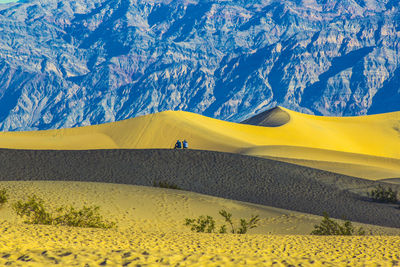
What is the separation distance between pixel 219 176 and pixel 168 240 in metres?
15.4

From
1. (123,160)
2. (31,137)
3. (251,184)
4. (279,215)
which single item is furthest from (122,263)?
(31,137)

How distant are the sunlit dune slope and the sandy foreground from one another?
66.2ft

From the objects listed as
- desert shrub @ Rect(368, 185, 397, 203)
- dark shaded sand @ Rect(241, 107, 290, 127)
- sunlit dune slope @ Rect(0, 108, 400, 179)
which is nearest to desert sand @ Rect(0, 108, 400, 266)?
sunlit dune slope @ Rect(0, 108, 400, 179)

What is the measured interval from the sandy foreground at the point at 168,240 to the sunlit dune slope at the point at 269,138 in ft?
66.2

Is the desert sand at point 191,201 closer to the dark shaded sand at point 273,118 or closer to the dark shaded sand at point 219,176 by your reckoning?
the dark shaded sand at point 219,176

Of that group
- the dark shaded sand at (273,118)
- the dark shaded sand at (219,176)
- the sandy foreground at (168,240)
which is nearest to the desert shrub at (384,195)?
the dark shaded sand at (219,176)

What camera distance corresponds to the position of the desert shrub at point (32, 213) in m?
16.3

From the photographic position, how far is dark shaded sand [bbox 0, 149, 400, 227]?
969 inches

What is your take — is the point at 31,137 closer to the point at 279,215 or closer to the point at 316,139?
the point at 316,139

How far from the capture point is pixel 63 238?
509 inches

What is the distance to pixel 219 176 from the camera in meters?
28.9

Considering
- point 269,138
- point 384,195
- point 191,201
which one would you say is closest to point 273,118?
point 269,138

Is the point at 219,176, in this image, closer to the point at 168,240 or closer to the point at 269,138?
the point at 168,240

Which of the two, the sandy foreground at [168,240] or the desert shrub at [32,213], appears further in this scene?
the desert shrub at [32,213]
